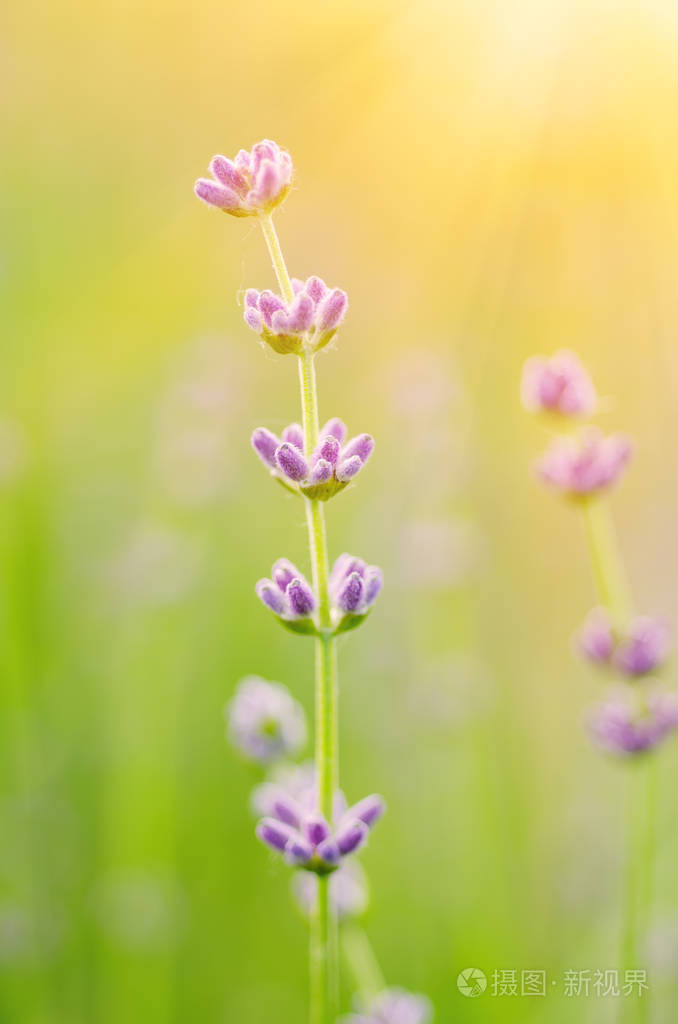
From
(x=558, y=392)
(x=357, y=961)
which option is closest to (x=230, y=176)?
(x=558, y=392)

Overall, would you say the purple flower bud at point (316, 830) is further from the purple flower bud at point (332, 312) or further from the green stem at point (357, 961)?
the purple flower bud at point (332, 312)

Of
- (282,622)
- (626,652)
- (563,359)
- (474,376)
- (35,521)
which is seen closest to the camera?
(282,622)

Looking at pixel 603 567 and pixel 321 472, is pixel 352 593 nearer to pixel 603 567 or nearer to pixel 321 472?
pixel 321 472

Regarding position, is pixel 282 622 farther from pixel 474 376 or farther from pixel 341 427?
pixel 474 376

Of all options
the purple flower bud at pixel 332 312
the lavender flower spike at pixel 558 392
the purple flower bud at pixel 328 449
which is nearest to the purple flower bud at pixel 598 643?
the lavender flower spike at pixel 558 392

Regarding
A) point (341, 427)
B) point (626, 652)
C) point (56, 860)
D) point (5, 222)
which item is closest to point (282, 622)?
point (341, 427)
